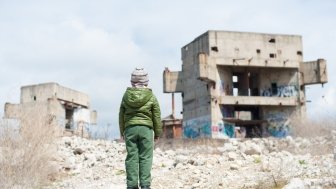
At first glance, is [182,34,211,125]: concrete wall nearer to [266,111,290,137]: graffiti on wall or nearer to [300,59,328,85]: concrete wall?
[266,111,290,137]: graffiti on wall

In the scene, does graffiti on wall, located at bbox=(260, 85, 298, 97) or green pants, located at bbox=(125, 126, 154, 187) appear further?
graffiti on wall, located at bbox=(260, 85, 298, 97)

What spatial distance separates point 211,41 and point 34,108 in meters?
24.8

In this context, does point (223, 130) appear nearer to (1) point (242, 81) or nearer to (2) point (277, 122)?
(2) point (277, 122)

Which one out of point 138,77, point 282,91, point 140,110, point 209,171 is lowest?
point 209,171

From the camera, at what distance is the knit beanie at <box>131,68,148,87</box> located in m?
5.75

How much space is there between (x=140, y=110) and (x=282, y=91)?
34217mm

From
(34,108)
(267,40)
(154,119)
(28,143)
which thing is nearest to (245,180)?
(154,119)

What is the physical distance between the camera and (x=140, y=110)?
566cm

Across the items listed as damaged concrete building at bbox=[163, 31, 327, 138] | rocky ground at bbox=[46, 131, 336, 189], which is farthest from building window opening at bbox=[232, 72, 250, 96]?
rocky ground at bbox=[46, 131, 336, 189]

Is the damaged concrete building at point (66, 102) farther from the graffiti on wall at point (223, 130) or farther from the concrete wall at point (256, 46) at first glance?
the concrete wall at point (256, 46)

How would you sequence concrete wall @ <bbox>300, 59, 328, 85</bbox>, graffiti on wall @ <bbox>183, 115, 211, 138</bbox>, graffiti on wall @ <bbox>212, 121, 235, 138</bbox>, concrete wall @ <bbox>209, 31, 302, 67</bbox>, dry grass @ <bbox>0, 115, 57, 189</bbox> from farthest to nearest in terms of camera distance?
concrete wall @ <bbox>300, 59, 328, 85</bbox> → concrete wall @ <bbox>209, 31, 302, 67</bbox> → graffiti on wall @ <bbox>183, 115, 211, 138</bbox> → graffiti on wall @ <bbox>212, 121, 235, 138</bbox> → dry grass @ <bbox>0, 115, 57, 189</bbox>

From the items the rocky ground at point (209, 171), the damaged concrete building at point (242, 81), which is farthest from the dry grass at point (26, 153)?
the damaged concrete building at point (242, 81)

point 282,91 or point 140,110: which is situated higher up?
point 282,91

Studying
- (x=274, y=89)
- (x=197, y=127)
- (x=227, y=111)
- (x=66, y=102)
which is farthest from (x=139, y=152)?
(x=274, y=89)
